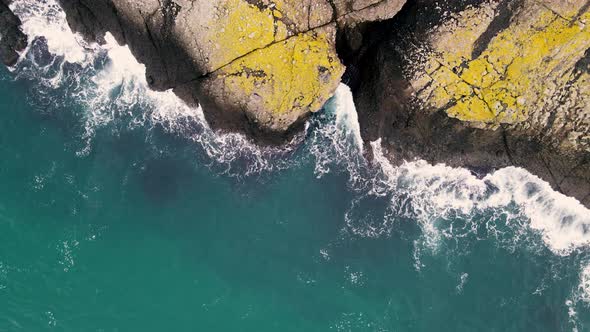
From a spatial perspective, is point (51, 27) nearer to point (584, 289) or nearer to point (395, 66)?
point (395, 66)

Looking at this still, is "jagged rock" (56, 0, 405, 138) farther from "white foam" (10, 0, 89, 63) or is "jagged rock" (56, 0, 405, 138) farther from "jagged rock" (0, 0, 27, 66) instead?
"jagged rock" (0, 0, 27, 66)

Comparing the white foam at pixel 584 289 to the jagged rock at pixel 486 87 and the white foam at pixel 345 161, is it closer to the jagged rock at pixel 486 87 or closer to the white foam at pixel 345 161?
the white foam at pixel 345 161

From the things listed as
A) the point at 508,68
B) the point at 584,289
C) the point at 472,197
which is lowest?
the point at 584,289

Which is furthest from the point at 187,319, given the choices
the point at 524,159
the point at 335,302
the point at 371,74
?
the point at 524,159

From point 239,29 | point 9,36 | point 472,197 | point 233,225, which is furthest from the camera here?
point 472,197

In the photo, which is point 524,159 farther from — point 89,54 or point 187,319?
point 89,54

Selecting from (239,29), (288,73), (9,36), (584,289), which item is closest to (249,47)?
(239,29)

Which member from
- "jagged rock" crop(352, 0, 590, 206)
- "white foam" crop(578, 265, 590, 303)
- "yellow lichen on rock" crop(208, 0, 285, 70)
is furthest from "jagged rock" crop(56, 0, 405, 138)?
"white foam" crop(578, 265, 590, 303)
